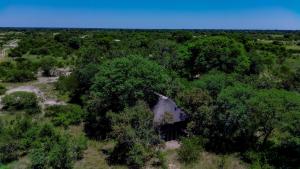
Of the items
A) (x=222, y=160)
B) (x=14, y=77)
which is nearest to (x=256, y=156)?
(x=222, y=160)

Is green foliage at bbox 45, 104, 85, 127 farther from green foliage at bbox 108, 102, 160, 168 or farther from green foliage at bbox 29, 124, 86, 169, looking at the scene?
green foliage at bbox 108, 102, 160, 168

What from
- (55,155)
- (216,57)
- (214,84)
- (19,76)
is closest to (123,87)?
(214,84)

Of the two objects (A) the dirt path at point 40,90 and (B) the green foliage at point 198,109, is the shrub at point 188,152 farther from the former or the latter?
(A) the dirt path at point 40,90

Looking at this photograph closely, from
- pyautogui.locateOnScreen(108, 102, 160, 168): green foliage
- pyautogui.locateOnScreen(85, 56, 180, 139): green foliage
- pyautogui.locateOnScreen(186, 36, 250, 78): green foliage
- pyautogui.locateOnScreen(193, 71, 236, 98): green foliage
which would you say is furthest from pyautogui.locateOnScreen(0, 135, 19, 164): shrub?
pyautogui.locateOnScreen(186, 36, 250, 78): green foliage

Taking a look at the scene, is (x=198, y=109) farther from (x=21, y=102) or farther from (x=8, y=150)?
(x=21, y=102)

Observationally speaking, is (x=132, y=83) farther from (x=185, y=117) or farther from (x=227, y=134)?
(x=227, y=134)

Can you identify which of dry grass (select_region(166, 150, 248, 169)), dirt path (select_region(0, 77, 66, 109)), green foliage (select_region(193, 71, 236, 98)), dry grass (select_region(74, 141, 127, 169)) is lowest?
dirt path (select_region(0, 77, 66, 109))

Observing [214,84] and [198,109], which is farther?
[214,84]

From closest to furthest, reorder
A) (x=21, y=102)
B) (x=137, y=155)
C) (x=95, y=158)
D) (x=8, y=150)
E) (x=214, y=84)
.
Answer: (x=137, y=155) → (x=8, y=150) → (x=95, y=158) → (x=214, y=84) → (x=21, y=102)
